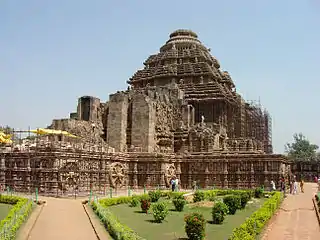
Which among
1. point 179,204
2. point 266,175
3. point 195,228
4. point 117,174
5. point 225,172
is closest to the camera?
point 195,228

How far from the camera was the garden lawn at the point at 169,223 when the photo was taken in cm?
1462

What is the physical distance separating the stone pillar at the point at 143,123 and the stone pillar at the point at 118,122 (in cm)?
85

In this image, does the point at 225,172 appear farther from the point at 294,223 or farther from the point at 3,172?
the point at 3,172

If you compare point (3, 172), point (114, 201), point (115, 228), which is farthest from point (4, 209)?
point (115, 228)

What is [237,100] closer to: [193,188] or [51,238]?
[193,188]

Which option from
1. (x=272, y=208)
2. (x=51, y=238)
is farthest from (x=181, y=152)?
(x=51, y=238)

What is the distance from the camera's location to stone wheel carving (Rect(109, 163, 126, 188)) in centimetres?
2938

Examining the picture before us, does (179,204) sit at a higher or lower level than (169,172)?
lower

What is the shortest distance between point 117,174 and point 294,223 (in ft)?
50.3

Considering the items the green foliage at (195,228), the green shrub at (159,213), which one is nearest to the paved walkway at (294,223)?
the green foliage at (195,228)

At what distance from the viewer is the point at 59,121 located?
3488 cm

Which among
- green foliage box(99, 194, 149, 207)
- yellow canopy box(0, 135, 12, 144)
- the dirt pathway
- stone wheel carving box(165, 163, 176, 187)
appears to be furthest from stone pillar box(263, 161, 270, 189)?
yellow canopy box(0, 135, 12, 144)

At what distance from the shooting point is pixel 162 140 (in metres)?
37.5

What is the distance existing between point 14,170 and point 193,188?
46.8ft
